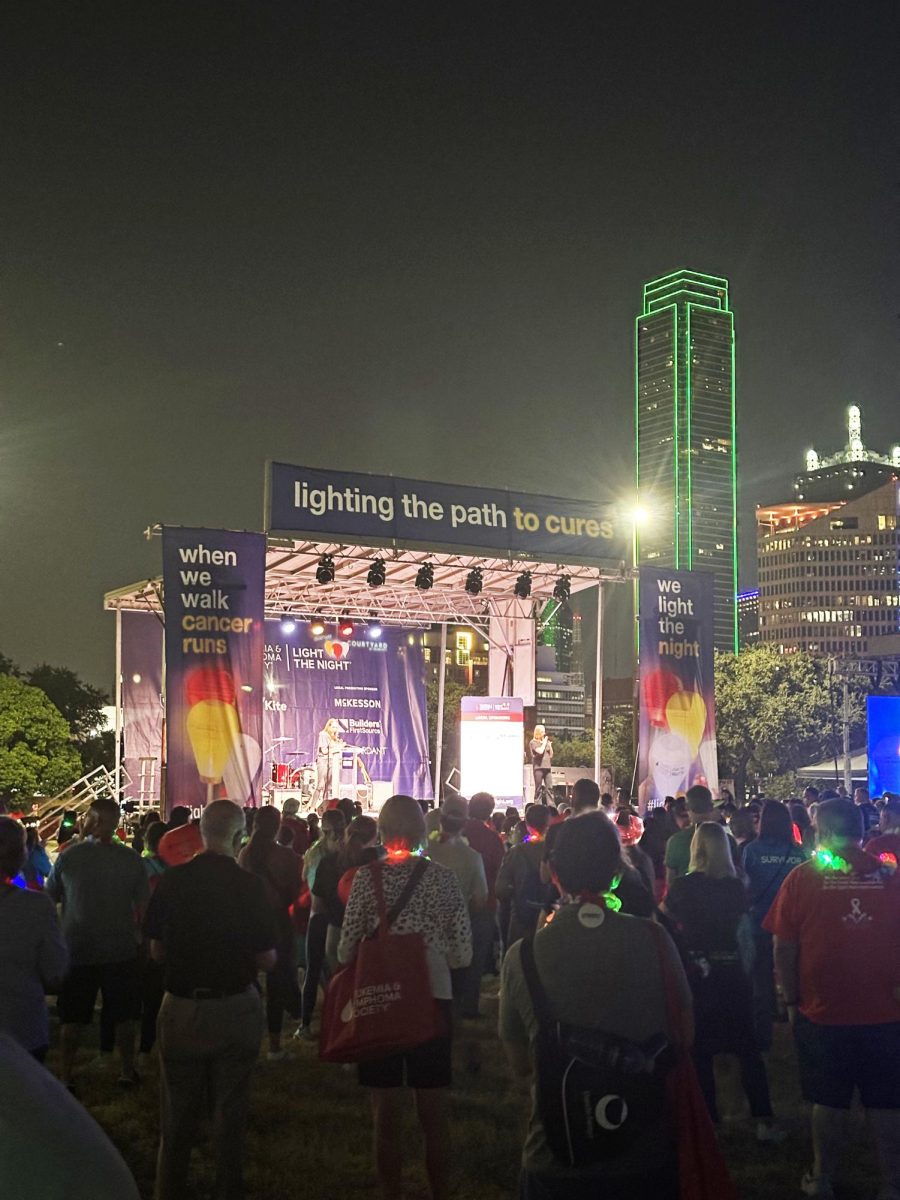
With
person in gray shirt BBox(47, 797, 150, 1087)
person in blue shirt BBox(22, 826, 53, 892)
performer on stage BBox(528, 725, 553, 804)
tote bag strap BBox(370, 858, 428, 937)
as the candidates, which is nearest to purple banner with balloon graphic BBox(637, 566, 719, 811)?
performer on stage BBox(528, 725, 553, 804)

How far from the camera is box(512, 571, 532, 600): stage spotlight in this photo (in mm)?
23688

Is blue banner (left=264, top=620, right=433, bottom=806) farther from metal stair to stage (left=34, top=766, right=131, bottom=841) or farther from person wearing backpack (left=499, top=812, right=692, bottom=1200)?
person wearing backpack (left=499, top=812, right=692, bottom=1200)

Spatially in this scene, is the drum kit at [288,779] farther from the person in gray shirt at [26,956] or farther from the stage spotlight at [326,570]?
the person in gray shirt at [26,956]

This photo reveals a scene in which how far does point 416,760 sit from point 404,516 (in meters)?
9.43

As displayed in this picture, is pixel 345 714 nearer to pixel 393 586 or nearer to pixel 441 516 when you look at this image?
pixel 393 586

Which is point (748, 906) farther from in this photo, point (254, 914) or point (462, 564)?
point (462, 564)

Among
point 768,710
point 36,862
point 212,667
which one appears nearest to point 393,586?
point 212,667

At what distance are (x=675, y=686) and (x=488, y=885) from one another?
12790 millimetres

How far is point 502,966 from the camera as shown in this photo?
11.9ft

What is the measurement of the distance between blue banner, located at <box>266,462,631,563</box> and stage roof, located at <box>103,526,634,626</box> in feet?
1.69

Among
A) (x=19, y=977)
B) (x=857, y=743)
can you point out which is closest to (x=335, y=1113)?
(x=19, y=977)

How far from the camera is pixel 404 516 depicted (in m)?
20.7

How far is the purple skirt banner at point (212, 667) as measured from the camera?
17797 millimetres

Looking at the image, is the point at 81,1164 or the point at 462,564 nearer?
the point at 81,1164
